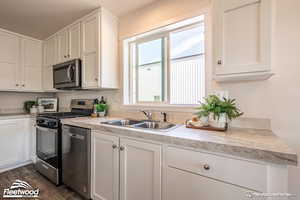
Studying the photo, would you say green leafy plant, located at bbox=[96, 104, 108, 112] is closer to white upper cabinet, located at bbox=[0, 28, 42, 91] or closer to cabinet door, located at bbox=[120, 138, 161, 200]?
cabinet door, located at bbox=[120, 138, 161, 200]

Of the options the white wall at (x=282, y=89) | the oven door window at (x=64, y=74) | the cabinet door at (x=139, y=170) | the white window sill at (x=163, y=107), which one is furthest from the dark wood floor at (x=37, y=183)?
the white wall at (x=282, y=89)

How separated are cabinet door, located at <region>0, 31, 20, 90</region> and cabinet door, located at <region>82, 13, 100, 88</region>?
1541 mm

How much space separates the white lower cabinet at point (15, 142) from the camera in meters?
2.35

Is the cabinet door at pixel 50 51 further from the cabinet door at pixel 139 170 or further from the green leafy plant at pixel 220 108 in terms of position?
the green leafy plant at pixel 220 108

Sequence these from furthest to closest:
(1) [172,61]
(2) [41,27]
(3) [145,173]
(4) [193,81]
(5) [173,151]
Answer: (2) [41,27], (1) [172,61], (4) [193,81], (3) [145,173], (5) [173,151]

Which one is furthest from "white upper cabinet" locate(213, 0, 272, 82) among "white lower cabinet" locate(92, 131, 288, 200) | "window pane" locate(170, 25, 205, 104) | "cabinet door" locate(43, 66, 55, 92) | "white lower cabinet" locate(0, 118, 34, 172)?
"white lower cabinet" locate(0, 118, 34, 172)

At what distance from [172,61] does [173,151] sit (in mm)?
1155

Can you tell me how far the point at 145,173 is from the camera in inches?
47.9

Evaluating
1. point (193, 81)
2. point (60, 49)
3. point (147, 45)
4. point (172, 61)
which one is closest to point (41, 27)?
point (60, 49)

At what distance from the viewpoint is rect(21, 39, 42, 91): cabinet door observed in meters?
2.80

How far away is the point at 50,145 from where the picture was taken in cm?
203

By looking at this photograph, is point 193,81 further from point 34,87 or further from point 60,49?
point 34,87

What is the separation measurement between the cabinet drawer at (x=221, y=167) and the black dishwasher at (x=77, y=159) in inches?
39.8

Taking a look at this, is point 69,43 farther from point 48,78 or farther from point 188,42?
point 188,42
